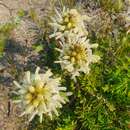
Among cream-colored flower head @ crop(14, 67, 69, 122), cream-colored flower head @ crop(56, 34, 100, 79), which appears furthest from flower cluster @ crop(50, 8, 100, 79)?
cream-colored flower head @ crop(14, 67, 69, 122)

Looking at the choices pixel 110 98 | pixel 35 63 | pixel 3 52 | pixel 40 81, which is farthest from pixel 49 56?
pixel 40 81

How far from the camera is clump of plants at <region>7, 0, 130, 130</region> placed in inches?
141

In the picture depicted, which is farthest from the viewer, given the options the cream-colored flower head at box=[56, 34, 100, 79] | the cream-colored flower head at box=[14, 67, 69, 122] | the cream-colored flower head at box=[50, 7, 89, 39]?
the cream-colored flower head at box=[50, 7, 89, 39]

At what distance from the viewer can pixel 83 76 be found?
4148 mm

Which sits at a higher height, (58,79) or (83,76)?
(58,79)

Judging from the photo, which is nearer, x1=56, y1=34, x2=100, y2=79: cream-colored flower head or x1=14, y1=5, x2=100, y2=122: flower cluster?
x1=14, y1=5, x2=100, y2=122: flower cluster

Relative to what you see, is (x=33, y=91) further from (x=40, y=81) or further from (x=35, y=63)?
(x=35, y=63)

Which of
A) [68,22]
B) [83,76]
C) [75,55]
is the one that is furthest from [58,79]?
[83,76]

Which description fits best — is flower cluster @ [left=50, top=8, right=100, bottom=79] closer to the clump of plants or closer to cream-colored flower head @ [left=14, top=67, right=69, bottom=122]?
the clump of plants

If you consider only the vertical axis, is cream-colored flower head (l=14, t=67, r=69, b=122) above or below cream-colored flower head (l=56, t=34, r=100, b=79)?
below

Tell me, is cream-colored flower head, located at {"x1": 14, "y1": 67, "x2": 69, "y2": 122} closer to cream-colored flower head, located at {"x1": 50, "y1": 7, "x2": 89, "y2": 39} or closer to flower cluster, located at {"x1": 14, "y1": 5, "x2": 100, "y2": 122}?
flower cluster, located at {"x1": 14, "y1": 5, "x2": 100, "y2": 122}

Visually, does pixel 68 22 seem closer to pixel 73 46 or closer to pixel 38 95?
pixel 73 46

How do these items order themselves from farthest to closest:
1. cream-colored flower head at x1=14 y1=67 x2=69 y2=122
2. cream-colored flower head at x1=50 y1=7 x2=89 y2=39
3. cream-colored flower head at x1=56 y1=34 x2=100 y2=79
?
cream-colored flower head at x1=50 y1=7 x2=89 y2=39, cream-colored flower head at x1=56 y1=34 x2=100 y2=79, cream-colored flower head at x1=14 y1=67 x2=69 y2=122

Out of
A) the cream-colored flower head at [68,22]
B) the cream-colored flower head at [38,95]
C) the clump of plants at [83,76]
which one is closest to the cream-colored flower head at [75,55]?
the clump of plants at [83,76]
